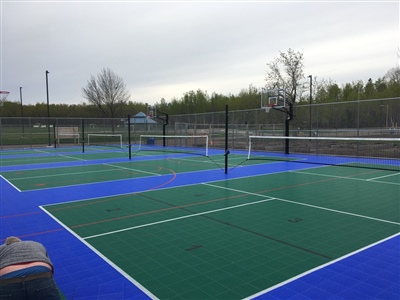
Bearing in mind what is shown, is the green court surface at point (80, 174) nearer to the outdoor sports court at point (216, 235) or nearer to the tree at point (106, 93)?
the outdoor sports court at point (216, 235)

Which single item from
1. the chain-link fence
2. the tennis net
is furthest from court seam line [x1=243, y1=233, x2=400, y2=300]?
the chain-link fence

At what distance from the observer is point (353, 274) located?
455cm

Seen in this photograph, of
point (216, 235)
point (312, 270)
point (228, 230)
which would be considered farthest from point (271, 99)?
point (312, 270)

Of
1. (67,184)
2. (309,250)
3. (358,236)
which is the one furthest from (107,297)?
(67,184)

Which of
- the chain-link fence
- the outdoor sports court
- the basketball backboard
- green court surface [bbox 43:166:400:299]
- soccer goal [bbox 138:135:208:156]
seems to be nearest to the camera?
the outdoor sports court

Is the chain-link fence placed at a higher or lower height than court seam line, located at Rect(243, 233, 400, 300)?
higher

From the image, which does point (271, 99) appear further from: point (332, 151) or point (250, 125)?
point (332, 151)

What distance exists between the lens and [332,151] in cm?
2155

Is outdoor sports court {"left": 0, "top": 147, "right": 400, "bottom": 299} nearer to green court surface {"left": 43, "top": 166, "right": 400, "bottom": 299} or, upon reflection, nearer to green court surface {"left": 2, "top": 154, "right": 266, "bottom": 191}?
green court surface {"left": 43, "top": 166, "right": 400, "bottom": 299}

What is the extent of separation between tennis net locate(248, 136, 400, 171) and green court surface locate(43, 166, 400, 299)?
733cm

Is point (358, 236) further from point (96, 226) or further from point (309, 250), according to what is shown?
point (96, 226)

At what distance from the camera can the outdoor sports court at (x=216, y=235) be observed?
4.33m

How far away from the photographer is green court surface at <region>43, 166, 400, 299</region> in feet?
15.2

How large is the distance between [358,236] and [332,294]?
2.41 m
